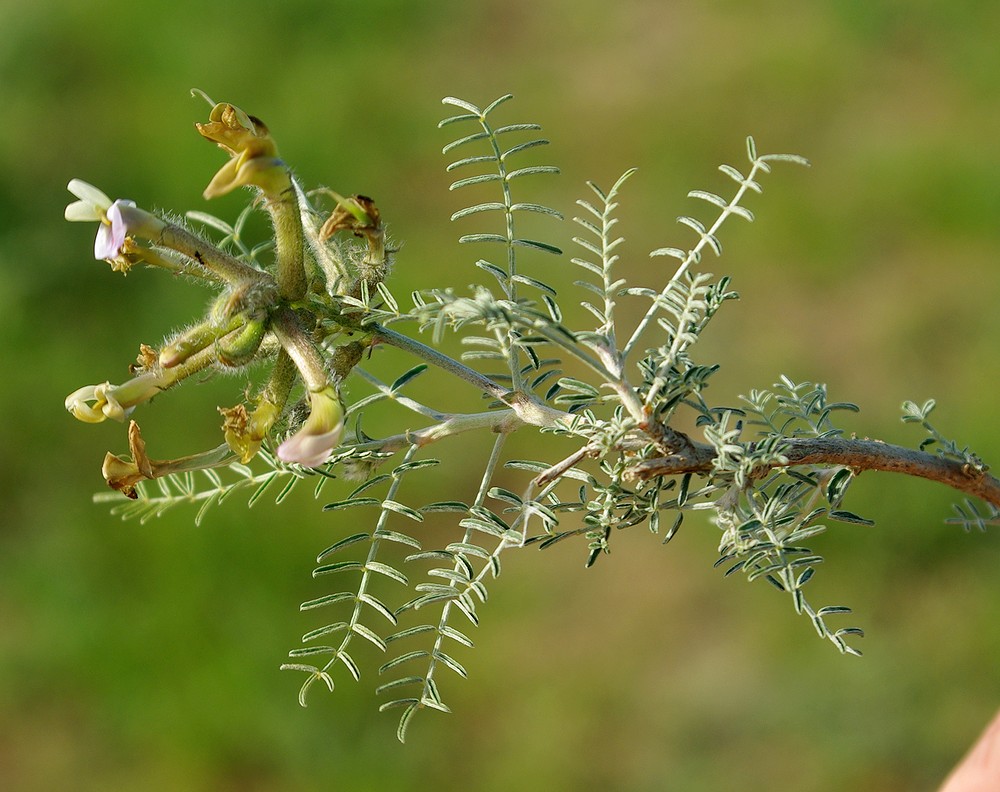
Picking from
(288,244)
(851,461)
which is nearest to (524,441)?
(851,461)

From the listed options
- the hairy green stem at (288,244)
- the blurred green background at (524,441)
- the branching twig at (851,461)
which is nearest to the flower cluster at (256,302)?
the hairy green stem at (288,244)

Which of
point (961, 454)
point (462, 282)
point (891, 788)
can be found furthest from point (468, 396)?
point (961, 454)

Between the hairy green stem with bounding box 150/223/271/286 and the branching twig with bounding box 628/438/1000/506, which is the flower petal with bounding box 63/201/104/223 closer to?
the hairy green stem with bounding box 150/223/271/286

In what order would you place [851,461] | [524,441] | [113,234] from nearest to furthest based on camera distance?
[113,234]
[851,461]
[524,441]

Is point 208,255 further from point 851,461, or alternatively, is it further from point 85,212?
point 851,461

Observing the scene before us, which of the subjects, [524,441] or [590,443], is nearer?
[590,443]
